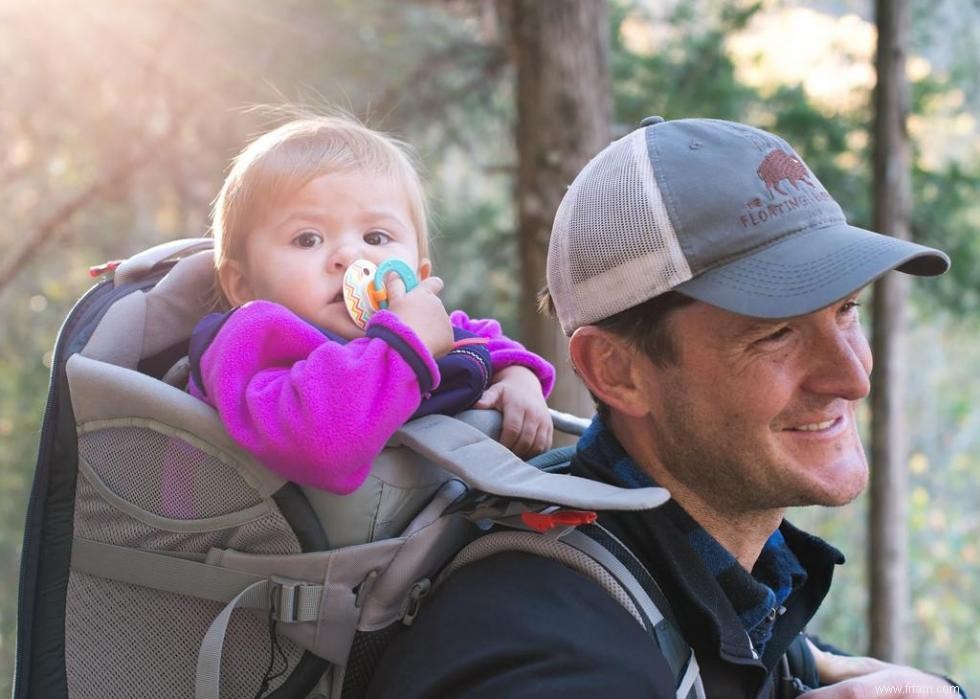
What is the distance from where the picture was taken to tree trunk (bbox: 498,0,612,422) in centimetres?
429

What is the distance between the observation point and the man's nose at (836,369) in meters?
1.73

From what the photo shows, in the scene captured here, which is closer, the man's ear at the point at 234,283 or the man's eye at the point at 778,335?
the man's eye at the point at 778,335

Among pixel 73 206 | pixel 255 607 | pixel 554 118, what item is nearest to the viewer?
pixel 255 607

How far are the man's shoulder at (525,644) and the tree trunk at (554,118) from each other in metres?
2.70

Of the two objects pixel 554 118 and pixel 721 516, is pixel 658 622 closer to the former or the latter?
pixel 721 516

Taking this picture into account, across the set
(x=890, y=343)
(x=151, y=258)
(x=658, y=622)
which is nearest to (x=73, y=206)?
(x=151, y=258)

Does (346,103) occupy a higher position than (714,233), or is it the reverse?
(714,233)

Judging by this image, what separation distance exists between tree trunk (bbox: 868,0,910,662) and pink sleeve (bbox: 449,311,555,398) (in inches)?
139

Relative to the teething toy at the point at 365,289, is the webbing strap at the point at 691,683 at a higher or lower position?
lower

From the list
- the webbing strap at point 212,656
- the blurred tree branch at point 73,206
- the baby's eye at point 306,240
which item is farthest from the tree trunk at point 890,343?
the blurred tree branch at point 73,206

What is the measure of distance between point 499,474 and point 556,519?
12 cm

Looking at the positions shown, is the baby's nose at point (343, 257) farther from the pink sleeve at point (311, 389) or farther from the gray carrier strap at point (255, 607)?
the gray carrier strap at point (255, 607)

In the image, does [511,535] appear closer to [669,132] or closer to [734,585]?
[734,585]

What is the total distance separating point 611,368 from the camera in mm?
1901
